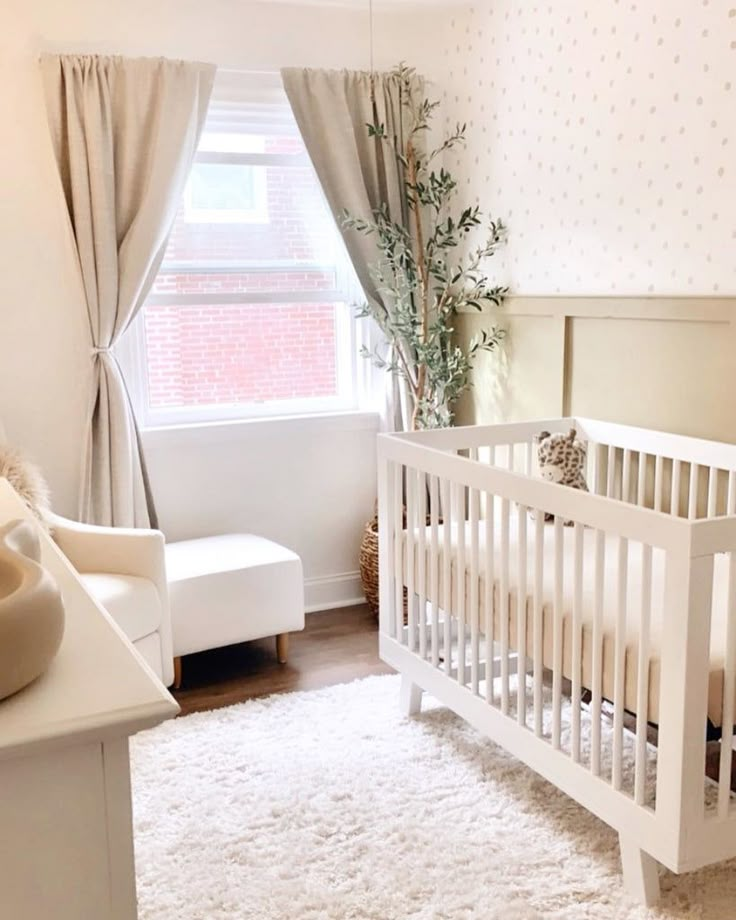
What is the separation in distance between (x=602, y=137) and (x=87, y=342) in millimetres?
1866

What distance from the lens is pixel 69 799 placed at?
0.90 metres

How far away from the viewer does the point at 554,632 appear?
2145 millimetres

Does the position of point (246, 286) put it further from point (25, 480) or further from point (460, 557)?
point (460, 557)

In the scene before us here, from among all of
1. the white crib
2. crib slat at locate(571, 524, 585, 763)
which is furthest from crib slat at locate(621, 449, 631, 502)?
crib slat at locate(571, 524, 585, 763)

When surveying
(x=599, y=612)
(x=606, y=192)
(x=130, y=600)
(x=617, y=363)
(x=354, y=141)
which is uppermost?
(x=354, y=141)

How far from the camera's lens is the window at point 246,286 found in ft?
11.9

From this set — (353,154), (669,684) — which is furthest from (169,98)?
(669,684)

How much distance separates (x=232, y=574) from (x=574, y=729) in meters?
1.46

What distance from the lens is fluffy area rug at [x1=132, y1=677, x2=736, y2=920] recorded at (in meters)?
2.00

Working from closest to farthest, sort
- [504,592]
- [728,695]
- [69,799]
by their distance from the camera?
[69,799] < [728,695] < [504,592]

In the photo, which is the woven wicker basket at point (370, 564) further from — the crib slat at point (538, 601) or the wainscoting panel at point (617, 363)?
the crib slat at point (538, 601)

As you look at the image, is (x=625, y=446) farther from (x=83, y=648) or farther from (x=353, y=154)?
(x=83, y=648)

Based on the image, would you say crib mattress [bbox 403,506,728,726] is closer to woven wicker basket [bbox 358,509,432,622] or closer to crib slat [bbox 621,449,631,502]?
crib slat [bbox 621,449,631,502]

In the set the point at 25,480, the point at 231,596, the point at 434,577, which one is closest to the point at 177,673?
the point at 231,596
